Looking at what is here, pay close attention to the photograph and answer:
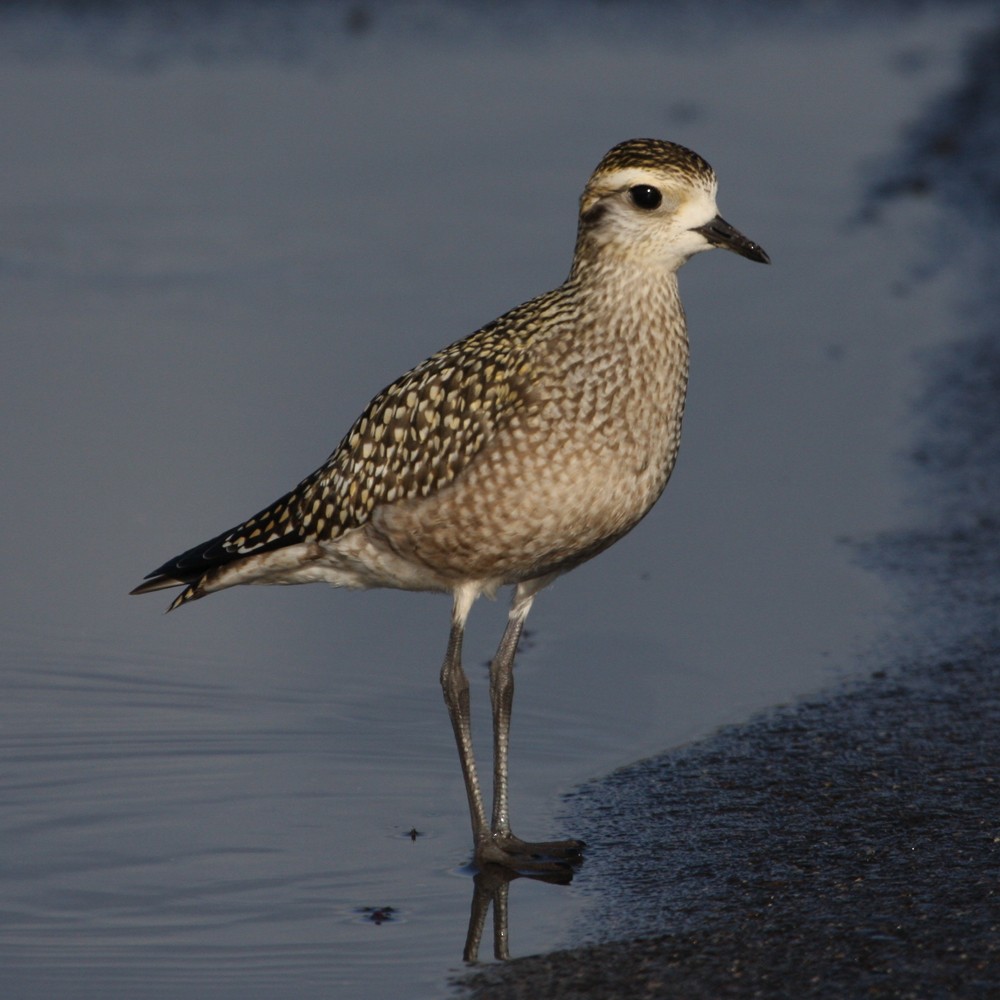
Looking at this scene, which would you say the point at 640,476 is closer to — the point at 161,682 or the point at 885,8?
the point at 161,682

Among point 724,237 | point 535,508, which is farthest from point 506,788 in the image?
point 724,237

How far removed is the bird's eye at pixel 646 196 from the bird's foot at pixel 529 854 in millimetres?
2166

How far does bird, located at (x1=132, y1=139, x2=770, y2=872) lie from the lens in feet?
23.2

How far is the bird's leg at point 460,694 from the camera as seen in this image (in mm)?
7367

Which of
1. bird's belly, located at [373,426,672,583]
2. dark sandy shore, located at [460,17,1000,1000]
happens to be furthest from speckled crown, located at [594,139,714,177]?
dark sandy shore, located at [460,17,1000,1000]

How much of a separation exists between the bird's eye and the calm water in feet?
6.99

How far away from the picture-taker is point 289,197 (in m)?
15.2

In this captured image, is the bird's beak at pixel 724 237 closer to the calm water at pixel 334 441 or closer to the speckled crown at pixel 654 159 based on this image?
the speckled crown at pixel 654 159

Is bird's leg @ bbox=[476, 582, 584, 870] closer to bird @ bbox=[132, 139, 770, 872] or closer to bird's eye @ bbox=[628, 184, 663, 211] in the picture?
bird @ bbox=[132, 139, 770, 872]

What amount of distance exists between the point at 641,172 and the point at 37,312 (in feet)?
21.7

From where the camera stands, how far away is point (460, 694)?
753 cm

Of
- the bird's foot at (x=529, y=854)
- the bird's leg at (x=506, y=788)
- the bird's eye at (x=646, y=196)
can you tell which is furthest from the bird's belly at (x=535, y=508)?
the bird's foot at (x=529, y=854)

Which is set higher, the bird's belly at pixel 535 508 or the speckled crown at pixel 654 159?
the speckled crown at pixel 654 159

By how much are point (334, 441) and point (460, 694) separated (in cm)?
349
